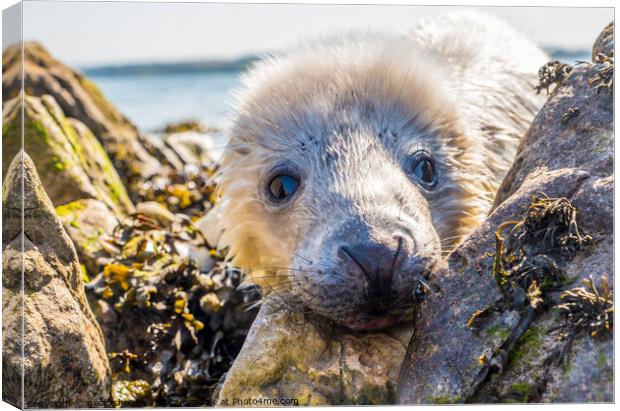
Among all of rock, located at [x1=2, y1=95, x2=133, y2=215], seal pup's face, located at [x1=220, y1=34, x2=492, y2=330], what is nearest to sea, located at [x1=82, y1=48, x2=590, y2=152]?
rock, located at [x1=2, y1=95, x2=133, y2=215]

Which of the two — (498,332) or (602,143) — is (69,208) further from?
(602,143)

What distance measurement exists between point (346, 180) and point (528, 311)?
118 centimetres

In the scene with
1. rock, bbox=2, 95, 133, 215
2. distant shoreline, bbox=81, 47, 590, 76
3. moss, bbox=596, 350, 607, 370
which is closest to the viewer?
moss, bbox=596, 350, 607, 370

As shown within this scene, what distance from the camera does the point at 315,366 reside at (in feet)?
14.5

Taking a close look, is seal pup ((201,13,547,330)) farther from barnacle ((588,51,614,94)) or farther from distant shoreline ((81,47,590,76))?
barnacle ((588,51,614,94))

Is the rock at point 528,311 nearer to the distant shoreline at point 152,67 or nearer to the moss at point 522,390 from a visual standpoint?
the moss at point 522,390

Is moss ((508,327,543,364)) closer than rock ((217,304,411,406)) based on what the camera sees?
Yes

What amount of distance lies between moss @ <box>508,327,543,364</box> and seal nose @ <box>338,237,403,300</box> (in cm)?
63

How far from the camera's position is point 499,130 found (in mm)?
5547

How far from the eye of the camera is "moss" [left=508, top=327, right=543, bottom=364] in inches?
150

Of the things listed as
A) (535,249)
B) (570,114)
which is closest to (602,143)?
(570,114)

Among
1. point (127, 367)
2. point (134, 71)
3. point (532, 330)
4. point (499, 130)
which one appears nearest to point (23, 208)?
point (127, 367)

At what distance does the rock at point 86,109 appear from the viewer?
7.47 metres

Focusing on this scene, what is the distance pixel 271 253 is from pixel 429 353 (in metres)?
1.36
